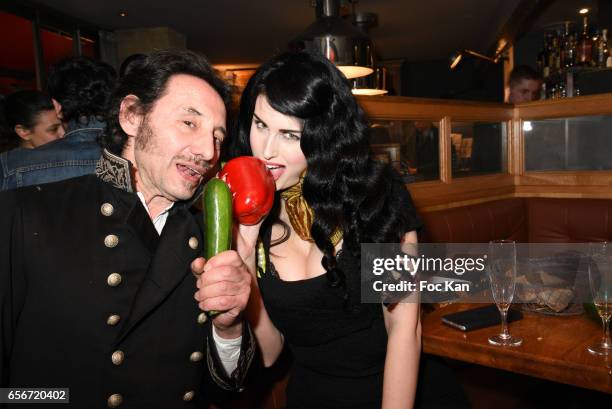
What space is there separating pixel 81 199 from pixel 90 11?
816 cm

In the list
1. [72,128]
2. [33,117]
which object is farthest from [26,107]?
[72,128]

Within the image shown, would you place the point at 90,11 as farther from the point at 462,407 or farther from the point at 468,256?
the point at 462,407

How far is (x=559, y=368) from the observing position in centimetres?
164

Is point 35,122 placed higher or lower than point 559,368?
higher

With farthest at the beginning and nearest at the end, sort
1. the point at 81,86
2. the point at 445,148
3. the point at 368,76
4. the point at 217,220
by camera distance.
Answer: the point at 368,76
the point at 445,148
the point at 81,86
the point at 217,220

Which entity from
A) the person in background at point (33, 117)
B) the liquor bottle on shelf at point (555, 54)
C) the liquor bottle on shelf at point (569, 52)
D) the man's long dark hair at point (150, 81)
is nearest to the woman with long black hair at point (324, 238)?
the man's long dark hair at point (150, 81)

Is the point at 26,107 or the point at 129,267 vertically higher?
the point at 26,107

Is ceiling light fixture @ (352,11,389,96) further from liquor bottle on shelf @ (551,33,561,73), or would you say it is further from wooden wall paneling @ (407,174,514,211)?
liquor bottle on shelf @ (551,33,561,73)

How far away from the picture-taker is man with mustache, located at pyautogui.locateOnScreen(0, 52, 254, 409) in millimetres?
1365

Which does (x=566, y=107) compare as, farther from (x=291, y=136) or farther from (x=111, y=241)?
(x=111, y=241)

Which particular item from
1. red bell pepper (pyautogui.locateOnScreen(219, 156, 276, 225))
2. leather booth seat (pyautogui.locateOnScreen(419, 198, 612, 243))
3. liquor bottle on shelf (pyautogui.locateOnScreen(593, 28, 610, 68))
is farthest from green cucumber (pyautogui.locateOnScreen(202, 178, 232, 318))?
liquor bottle on shelf (pyautogui.locateOnScreen(593, 28, 610, 68))

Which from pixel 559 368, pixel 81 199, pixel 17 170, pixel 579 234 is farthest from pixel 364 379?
pixel 579 234

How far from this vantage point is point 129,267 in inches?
56.1

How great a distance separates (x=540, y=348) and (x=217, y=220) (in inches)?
51.1
